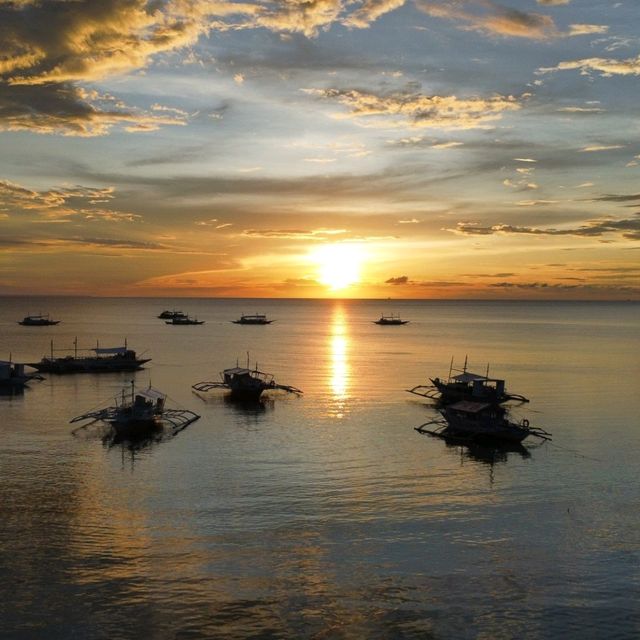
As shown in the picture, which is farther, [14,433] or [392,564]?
[14,433]

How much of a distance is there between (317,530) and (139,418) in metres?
30.8

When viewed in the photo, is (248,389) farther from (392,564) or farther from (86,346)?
(86,346)

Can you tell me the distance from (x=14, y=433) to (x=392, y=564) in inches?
1754

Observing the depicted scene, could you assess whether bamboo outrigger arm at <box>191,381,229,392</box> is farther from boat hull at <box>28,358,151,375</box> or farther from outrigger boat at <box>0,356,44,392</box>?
boat hull at <box>28,358,151,375</box>

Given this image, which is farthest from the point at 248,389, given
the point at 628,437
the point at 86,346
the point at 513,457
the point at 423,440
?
the point at 86,346

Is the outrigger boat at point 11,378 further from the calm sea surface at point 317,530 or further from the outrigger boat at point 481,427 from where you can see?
the outrigger boat at point 481,427

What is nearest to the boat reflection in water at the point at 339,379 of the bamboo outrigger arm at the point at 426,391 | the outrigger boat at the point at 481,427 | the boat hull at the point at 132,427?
the bamboo outrigger arm at the point at 426,391

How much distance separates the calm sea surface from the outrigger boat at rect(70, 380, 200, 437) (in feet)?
6.36

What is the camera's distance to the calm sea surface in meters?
29.1

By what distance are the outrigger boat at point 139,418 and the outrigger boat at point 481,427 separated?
87.0 ft

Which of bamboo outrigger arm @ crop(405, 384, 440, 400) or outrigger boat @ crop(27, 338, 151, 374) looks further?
outrigger boat @ crop(27, 338, 151, 374)

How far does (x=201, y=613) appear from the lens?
29.0 m

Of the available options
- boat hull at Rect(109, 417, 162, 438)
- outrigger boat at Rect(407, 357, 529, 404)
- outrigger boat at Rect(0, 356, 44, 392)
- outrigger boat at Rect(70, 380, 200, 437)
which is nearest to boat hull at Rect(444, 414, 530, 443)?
outrigger boat at Rect(407, 357, 529, 404)

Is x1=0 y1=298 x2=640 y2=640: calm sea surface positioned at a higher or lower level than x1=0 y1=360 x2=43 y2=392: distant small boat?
lower
